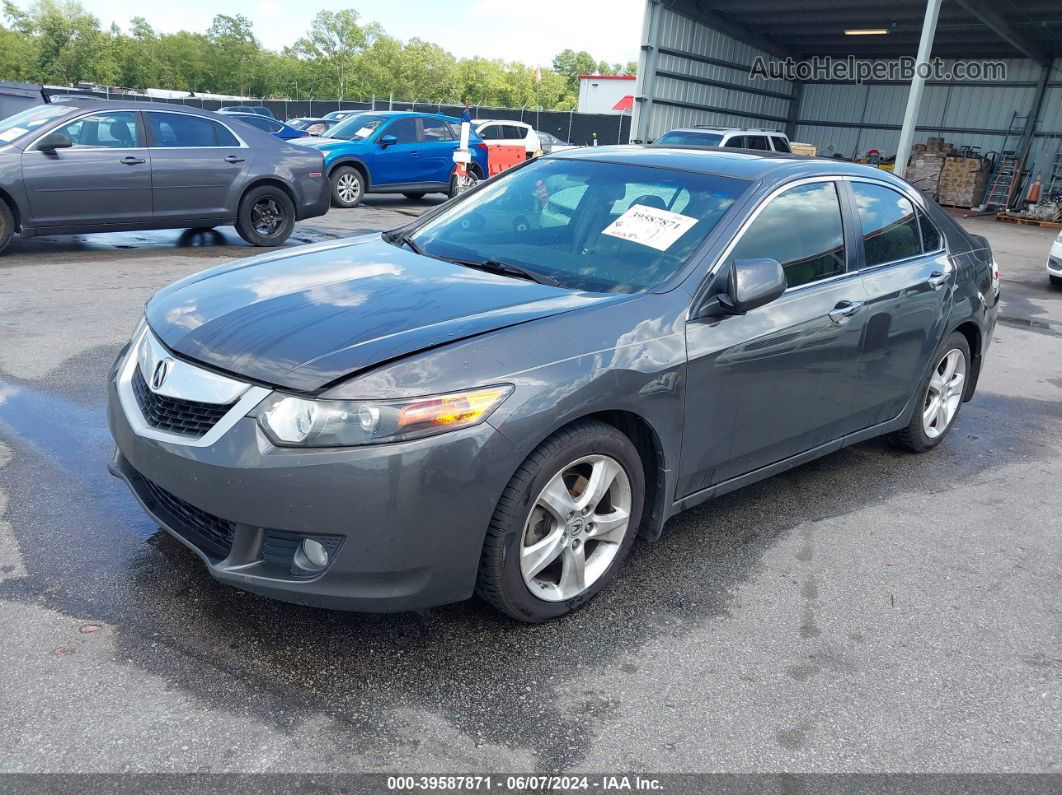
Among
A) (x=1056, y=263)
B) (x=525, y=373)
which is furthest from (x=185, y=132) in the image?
(x=1056, y=263)

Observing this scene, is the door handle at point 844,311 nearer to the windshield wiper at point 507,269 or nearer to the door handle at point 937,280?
the door handle at point 937,280

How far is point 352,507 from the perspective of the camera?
8.05 feet

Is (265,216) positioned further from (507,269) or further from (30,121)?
(507,269)

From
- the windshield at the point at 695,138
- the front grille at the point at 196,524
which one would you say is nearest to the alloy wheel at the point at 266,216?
the front grille at the point at 196,524

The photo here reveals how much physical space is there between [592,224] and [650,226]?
26 centimetres

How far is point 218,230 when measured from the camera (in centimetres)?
1157

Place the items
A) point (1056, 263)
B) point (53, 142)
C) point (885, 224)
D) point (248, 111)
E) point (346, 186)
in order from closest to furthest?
1. point (885, 224)
2. point (53, 142)
3. point (1056, 263)
4. point (346, 186)
5. point (248, 111)

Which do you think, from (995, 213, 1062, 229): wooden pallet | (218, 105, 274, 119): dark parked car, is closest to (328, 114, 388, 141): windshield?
(218, 105, 274, 119): dark parked car

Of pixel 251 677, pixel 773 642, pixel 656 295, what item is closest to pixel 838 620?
pixel 773 642

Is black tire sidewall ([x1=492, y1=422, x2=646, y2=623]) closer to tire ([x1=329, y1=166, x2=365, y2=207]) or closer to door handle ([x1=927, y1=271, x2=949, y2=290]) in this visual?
door handle ([x1=927, y1=271, x2=949, y2=290])

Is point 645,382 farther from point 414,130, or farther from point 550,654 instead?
point 414,130

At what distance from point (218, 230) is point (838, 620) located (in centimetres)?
1036

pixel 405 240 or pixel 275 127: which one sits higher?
pixel 405 240

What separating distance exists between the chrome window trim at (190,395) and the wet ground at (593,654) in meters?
0.63
